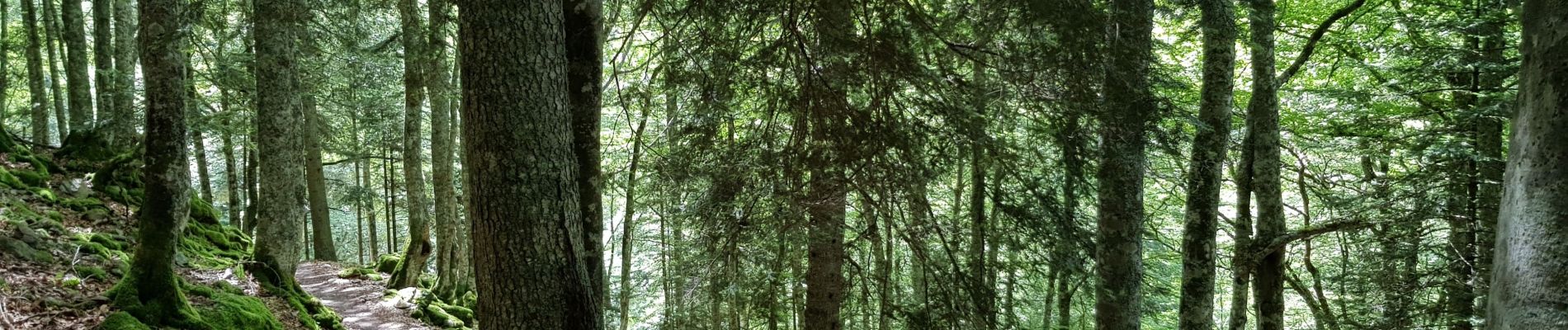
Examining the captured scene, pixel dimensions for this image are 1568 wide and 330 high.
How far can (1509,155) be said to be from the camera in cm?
314

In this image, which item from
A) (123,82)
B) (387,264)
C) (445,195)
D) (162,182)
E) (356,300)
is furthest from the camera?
(387,264)

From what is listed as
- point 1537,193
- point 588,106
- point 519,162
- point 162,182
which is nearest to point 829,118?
point 588,106

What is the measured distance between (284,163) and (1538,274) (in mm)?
9750

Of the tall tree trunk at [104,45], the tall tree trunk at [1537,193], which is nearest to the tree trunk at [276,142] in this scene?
the tall tree trunk at [104,45]

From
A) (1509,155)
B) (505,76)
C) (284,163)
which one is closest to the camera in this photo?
(1509,155)

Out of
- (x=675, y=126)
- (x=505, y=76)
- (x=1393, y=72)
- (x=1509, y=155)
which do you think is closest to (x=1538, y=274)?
(x=1509, y=155)

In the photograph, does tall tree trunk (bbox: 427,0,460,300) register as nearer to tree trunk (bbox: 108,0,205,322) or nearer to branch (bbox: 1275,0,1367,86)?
tree trunk (bbox: 108,0,205,322)

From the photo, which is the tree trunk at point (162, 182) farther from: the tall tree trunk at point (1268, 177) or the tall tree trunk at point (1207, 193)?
the tall tree trunk at point (1268, 177)

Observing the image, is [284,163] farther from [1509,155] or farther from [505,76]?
[1509,155]

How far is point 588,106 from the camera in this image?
4293 millimetres

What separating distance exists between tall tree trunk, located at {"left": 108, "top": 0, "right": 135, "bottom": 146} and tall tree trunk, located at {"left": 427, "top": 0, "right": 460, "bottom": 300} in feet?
13.8

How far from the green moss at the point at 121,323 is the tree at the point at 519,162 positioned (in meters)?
3.28

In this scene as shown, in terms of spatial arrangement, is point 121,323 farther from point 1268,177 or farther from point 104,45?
point 1268,177

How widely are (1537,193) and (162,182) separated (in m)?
7.55
